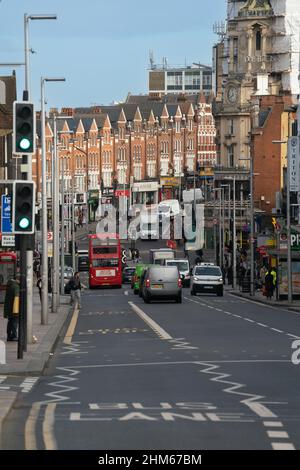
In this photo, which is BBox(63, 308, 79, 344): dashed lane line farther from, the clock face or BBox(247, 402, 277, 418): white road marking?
the clock face

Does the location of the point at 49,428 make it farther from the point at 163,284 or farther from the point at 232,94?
the point at 232,94

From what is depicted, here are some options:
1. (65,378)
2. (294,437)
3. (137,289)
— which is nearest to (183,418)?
(294,437)

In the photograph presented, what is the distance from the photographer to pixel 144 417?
18672 millimetres

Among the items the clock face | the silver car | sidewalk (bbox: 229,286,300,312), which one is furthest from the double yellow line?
the clock face

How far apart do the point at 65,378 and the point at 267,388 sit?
408 cm

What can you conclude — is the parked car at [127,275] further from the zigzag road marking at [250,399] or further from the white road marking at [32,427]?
the white road marking at [32,427]

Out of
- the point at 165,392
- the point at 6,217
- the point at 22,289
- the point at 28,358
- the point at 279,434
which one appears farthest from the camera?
the point at 6,217

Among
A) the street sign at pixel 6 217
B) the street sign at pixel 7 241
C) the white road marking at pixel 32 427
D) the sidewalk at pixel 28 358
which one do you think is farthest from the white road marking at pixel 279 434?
the street sign at pixel 7 241

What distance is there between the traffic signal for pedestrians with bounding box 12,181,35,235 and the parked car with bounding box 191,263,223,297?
5143 cm

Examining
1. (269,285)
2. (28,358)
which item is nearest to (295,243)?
(269,285)

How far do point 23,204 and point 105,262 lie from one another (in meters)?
67.5

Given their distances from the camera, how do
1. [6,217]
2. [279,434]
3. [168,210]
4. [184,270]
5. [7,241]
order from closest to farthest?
[279,434] → [7,241] → [6,217] → [184,270] → [168,210]

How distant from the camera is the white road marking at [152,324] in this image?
127ft

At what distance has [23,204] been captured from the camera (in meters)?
27.4
